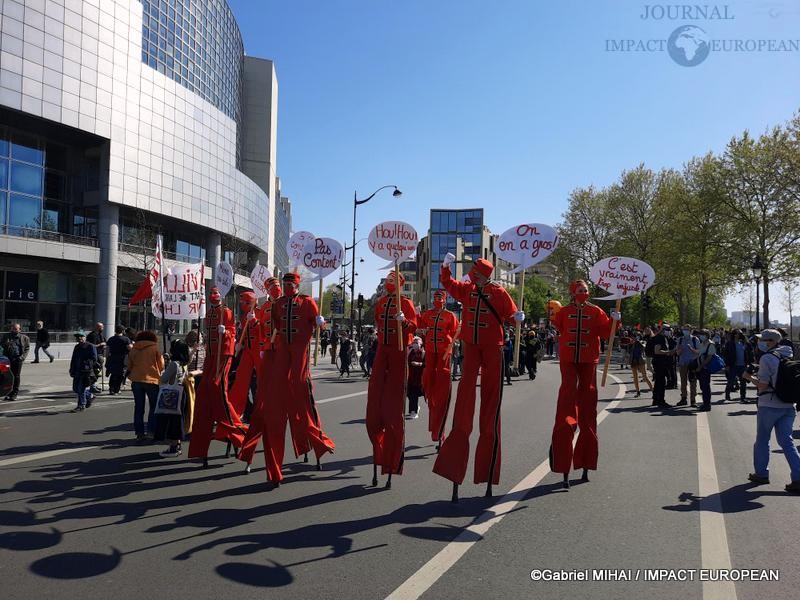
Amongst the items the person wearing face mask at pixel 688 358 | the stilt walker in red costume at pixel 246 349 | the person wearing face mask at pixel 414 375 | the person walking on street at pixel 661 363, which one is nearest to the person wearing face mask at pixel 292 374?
the stilt walker in red costume at pixel 246 349

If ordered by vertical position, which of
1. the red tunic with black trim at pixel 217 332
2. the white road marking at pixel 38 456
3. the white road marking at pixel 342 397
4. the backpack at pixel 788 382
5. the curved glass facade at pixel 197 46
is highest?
the curved glass facade at pixel 197 46

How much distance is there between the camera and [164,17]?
153ft

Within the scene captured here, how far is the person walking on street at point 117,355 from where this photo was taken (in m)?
13.9

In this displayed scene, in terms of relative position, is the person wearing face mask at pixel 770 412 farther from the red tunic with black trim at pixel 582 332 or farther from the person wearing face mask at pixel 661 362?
the person wearing face mask at pixel 661 362

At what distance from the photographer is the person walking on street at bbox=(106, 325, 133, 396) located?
45.5ft

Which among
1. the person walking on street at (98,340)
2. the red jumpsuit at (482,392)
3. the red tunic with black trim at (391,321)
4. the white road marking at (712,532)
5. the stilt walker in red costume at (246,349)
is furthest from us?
the person walking on street at (98,340)

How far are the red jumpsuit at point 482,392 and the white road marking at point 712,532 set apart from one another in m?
1.91

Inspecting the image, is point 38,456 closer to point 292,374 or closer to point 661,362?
point 292,374

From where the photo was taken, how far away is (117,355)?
1420cm

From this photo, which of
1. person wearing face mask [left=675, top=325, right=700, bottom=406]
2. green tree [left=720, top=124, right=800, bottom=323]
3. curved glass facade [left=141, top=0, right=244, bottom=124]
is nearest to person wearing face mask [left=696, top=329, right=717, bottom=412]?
person wearing face mask [left=675, top=325, right=700, bottom=406]

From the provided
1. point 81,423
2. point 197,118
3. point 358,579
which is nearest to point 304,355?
point 358,579

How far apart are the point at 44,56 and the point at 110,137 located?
5.66m

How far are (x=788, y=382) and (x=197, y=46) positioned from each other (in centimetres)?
5578

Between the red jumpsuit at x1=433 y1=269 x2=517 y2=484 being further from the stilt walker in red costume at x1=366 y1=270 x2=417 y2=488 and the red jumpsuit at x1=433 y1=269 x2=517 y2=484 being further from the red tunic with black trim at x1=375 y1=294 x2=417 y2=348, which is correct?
the red tunic with black trim at x1=375 y1=294 x2=417 y2=348
